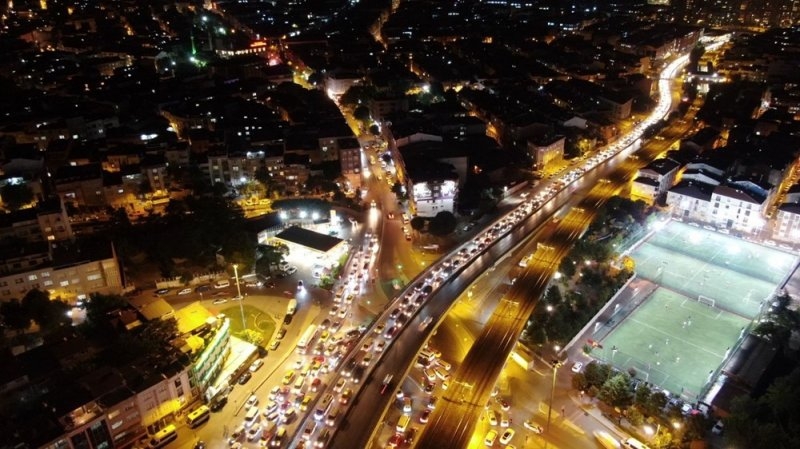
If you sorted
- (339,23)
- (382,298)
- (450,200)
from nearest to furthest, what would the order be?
(382,298) → (450,200) → (339,23)

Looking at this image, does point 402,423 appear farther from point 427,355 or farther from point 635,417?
point 635,417

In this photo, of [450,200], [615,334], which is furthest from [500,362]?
[450,200]

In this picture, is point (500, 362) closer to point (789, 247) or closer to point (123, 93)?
point (789, 247)

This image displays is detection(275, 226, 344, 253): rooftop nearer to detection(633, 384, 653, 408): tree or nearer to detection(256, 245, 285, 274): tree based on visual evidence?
detection(256, 245, 285, 274): tree

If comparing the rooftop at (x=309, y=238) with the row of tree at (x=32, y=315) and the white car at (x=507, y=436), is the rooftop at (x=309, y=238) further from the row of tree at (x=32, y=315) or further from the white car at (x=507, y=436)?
the white car at (x=507, y=436)

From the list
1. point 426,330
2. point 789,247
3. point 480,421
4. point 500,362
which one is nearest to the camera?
point 480,421

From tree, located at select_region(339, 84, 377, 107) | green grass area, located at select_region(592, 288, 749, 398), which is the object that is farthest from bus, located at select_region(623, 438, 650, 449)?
tree, located at select_region(339, 84, 377, 107)

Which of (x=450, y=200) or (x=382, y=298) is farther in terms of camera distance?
(x=450, y=200)
